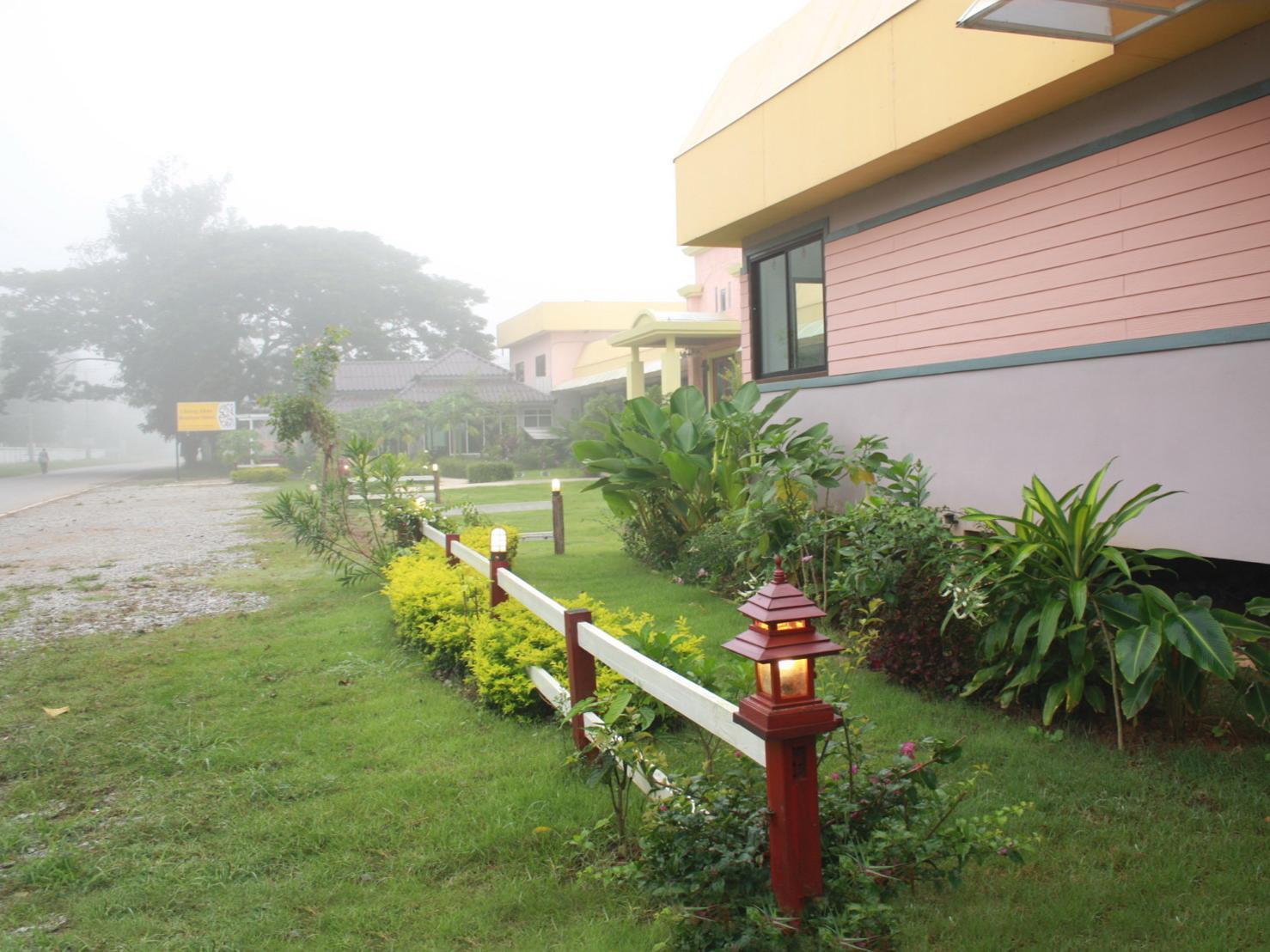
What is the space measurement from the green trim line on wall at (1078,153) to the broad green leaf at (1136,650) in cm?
317

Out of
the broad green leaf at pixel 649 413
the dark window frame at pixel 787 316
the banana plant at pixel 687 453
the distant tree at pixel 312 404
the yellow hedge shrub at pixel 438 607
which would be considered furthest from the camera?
the distant tree at pixel 312 404

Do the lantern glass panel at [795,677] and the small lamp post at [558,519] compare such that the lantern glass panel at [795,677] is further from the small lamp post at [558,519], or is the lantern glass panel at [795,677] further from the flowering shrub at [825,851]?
the small lamp post at [558,519]

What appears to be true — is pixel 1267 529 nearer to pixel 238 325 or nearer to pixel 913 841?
pixel 913 841

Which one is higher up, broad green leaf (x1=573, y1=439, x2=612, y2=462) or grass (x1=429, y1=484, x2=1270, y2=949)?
broad green leaf (x1=573, y1=439, x2=612, y2=462)

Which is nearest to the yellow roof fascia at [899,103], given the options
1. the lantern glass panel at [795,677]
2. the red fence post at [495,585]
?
the red fence post at [495,585]

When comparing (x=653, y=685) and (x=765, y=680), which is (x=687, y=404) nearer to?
(x=653, y=685)

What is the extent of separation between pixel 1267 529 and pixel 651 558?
237 inches

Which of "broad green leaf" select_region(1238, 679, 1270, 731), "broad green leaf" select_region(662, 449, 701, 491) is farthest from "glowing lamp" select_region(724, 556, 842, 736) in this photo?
"broad green leaf" select_region(662, 449, 701, 491)

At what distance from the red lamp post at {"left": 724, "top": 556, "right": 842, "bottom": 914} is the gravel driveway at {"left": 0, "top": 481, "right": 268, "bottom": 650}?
23.9 ft

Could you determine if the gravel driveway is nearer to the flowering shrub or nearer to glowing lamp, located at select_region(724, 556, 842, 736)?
the flowering shrub

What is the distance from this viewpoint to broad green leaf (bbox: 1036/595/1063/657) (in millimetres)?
4461

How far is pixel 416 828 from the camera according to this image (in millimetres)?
4004

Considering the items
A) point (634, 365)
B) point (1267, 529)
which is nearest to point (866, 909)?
point (1267, 529)

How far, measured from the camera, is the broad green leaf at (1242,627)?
4.27 metres
